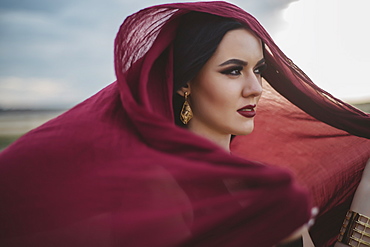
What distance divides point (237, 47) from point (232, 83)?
12cm

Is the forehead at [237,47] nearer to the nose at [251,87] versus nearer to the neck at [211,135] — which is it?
the nose at [251,87]

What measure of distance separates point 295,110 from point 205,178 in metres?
0.97

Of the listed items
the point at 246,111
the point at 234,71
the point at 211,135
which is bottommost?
the point at 211,135

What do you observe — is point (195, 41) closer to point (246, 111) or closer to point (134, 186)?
point (246, 111)

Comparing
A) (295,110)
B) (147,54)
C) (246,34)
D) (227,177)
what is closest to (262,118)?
(295,110)

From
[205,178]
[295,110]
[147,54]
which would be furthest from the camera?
[295,110]

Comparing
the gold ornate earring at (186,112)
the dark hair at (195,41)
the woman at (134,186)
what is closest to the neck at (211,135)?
the gold ornate earring at (186,112)

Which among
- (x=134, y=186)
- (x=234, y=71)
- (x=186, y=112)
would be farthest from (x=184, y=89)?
(x=134, y=186)

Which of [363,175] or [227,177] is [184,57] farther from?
[363,175]

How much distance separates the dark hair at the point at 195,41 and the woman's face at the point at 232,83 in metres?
0.03

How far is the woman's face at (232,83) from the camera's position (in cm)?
105

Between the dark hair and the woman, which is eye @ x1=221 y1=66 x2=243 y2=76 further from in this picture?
the woman

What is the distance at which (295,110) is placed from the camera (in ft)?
4.83

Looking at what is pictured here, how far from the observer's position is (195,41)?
1062mm
